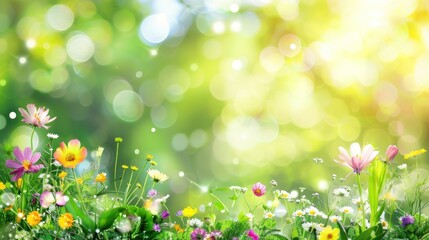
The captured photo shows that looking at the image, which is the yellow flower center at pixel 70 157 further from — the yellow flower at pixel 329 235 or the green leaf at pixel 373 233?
the green leaf at pixel 373 233

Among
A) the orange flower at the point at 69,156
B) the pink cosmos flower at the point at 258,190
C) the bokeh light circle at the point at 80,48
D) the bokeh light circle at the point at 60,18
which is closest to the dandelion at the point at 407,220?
the pink cosmos flower at the point at 258,190

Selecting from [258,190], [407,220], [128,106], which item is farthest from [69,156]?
[128,106]

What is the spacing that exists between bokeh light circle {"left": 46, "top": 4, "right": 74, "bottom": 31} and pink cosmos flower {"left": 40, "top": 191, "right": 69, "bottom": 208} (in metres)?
1.79

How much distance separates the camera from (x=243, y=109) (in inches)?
139

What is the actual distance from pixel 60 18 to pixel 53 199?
1857mm

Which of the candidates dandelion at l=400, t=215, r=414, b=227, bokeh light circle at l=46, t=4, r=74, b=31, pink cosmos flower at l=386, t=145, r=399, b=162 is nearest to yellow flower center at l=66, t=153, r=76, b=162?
pink cosmos flower at l=386, t=145, r=399, b=162

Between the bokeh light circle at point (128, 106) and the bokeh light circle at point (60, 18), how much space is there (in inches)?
19.7

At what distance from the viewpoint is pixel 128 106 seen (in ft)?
11.3

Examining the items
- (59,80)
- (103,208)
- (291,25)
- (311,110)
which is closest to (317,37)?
(291,25)

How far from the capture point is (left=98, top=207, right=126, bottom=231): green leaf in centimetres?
176

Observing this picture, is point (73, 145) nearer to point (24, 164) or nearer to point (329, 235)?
point (24, 164)

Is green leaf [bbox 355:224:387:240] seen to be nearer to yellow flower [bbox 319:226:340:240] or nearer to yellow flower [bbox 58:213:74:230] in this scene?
yellow flower [bbox 319:226:340:240]

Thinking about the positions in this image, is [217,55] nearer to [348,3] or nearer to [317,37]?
[317,37]

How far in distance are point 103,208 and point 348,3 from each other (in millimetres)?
2089
